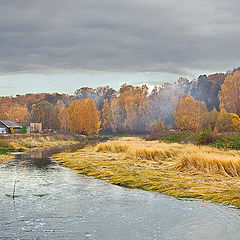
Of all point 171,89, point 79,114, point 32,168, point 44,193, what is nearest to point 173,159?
point 32,168

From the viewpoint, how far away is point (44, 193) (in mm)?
15000

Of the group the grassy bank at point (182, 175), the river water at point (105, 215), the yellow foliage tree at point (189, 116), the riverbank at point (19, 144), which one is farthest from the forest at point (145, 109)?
the river water at point (105, 215)

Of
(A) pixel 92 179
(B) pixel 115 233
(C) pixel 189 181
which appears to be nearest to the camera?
(B) pixel 115 233

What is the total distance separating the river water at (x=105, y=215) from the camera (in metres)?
9.62

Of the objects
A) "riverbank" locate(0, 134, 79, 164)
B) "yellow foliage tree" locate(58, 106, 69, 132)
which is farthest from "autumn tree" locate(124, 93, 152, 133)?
"riverbank" locate(0, 134, 79, 164)

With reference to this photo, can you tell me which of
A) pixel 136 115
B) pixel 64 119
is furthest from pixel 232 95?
pixel 64 119

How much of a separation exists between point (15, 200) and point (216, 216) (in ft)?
25.5

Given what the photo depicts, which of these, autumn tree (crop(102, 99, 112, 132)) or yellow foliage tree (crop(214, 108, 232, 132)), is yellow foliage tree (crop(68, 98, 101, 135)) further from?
yellow foliage tree (crop(214, 108, 232, 132))

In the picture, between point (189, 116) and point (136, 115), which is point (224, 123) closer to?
point (189, 116)

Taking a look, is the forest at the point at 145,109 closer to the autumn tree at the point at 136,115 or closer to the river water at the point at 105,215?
the autumn tree at the point at 136,115

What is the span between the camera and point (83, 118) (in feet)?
288

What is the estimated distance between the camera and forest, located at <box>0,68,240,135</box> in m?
67.1

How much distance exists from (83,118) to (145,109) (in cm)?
3295

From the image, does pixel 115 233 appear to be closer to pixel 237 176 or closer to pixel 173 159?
pixel 237 176
